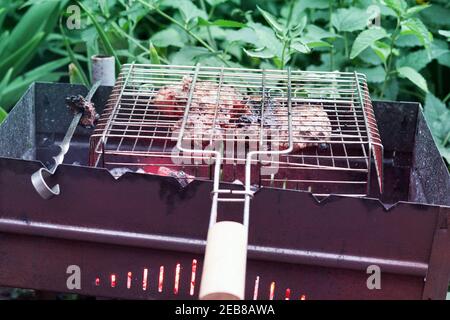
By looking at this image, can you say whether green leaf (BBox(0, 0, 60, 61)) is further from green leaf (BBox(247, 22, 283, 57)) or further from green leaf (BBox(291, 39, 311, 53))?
green leaf (BBox(291, 39, 311, 53))

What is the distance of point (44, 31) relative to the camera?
9.62 feet

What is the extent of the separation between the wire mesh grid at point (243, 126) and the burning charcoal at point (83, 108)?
67 mm

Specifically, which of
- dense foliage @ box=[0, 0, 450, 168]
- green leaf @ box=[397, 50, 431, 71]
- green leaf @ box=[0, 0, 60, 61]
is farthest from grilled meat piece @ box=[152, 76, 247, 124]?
green leaf @ box=[0, 0, 60, 61]

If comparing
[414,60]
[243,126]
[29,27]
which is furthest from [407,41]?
[29,27]

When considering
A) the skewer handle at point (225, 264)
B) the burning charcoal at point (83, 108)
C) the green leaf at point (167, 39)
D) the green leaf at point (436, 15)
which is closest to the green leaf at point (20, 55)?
the green leaf at point (167, 39)

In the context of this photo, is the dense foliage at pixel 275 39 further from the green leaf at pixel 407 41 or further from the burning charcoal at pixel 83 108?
the burning charcoal at pixel 83 108

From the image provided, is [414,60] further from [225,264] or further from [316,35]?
[225,264]

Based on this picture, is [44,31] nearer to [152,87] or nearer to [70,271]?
[152,87]

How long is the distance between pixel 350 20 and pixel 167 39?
61 cm

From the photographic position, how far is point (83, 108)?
1925 mm

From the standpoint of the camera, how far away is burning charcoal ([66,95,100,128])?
1.92m

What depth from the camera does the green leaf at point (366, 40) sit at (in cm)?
212
